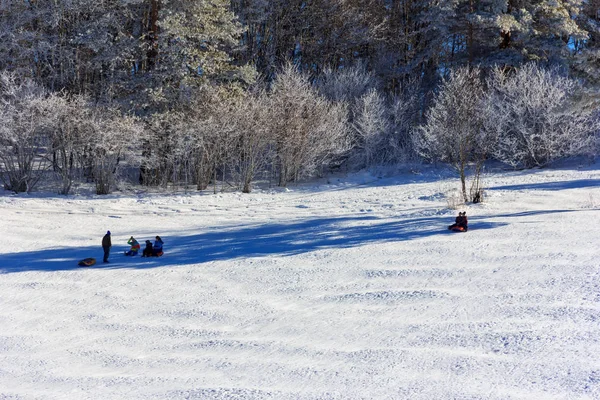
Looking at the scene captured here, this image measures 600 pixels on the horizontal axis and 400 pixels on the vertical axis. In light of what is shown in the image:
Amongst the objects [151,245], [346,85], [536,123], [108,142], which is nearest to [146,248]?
[151,245]

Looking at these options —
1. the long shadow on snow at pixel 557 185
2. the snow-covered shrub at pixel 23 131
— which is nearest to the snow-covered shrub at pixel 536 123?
the long shadow on snow at pixel 557 185

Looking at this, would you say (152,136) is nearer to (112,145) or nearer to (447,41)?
(112,145)

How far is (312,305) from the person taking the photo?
8328 mm

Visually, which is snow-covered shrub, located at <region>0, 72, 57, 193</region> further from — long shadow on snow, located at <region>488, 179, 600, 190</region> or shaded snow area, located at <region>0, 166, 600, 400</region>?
long shadow on snow, located at <region>488, 179, 600, 190</region>

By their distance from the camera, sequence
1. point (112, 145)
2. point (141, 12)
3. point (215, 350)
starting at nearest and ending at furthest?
point (215, 350) → point (112, 145) → point (141, 12)

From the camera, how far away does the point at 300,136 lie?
2136cm

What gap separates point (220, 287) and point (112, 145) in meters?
11.9

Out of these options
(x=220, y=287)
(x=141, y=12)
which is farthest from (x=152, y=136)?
(x=220, y=287)

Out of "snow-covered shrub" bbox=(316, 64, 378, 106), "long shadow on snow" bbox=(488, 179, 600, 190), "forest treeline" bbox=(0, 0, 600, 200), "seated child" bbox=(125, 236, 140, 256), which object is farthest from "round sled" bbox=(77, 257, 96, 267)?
"snow-covered shrub" bbox=(316, 64, 378, 106)

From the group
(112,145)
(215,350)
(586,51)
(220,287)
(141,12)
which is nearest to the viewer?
(215,350)

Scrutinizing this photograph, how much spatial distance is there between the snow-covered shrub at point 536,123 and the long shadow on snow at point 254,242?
32.9ft

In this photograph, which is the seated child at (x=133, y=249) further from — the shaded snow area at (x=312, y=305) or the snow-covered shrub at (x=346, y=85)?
the snow-covered shrub at (x=346, y=85)

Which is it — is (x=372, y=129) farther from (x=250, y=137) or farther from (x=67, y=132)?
(x=67, y=132)

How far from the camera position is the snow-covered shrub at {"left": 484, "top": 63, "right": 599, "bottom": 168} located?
2106 centimetres
